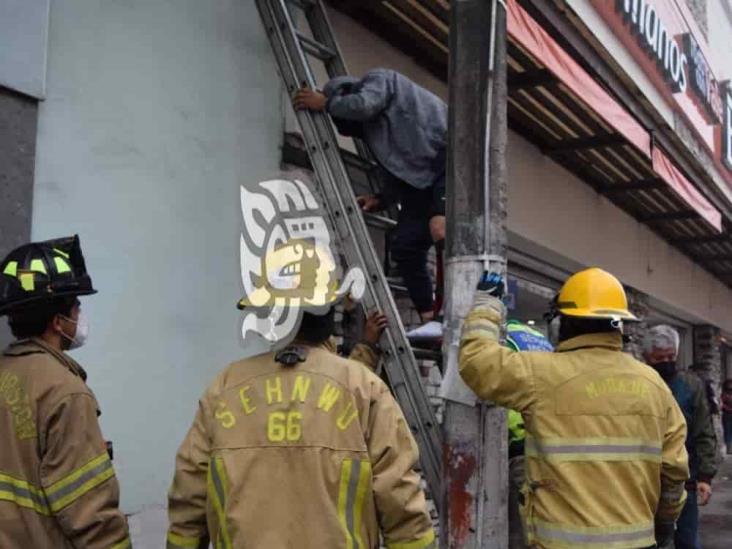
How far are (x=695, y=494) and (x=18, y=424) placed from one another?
13.4ft

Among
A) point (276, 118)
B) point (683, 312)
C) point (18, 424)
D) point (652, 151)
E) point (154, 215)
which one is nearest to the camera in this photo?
point (18, 424)

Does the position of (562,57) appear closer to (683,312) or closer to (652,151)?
(652,151)

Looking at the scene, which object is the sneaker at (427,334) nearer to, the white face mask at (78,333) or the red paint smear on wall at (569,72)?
the red paint smear on wall at (569,72)

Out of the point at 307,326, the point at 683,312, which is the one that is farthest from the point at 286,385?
the point at 683,312

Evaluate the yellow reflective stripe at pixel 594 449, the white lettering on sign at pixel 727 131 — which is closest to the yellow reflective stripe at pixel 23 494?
the yellow reflective stripe at pixel 594 449

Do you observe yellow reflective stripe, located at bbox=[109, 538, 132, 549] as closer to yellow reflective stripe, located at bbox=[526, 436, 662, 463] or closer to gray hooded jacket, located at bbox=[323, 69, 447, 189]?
yellow reflective stripe, located at bbox=[526, 436, 662, 463]

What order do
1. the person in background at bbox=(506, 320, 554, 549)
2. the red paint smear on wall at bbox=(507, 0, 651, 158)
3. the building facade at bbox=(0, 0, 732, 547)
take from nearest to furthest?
1. the person in background at bbox=(506, 320, 554, 549)
2. the building facade at bbox=(0, 0, 732, 547)
3. the red paint smear on wall at bbox=(507, 0, 651, 158)

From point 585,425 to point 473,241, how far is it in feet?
2.48

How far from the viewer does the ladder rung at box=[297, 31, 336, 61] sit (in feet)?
14.6

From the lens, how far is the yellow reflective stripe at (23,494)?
7.30ft

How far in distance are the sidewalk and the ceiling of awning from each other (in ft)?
11.6

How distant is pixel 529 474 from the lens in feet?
9.71

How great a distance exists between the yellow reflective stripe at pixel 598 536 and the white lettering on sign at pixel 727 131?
29.9ft

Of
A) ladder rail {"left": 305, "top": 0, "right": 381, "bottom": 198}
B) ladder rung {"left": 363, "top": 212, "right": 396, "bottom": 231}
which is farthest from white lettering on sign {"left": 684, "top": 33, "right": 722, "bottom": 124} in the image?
ladder rung {"left": 363, "top": 212, "right": 396, "bottom": 231}
